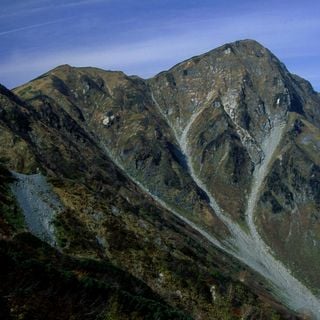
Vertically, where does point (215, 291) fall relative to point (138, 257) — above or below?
below

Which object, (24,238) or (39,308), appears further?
(24,238)

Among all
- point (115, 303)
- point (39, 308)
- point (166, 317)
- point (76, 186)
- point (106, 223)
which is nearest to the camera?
point (39, 308)

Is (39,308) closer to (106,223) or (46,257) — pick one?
(46,257)

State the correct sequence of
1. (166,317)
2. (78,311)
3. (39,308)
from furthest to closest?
(166,317) < (78,311) < (39,308)

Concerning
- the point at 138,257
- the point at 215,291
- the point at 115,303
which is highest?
the point at 115,303

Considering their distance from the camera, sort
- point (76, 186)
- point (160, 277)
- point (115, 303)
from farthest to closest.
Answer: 1. point (76, 186)
2. point (160, 277)
3. point (115, 303)

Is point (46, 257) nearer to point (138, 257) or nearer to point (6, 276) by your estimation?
point (6, 276)

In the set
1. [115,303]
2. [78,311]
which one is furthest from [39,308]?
[115,303]

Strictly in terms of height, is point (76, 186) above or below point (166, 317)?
above

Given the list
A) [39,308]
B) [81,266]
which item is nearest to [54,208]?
[81,266]
